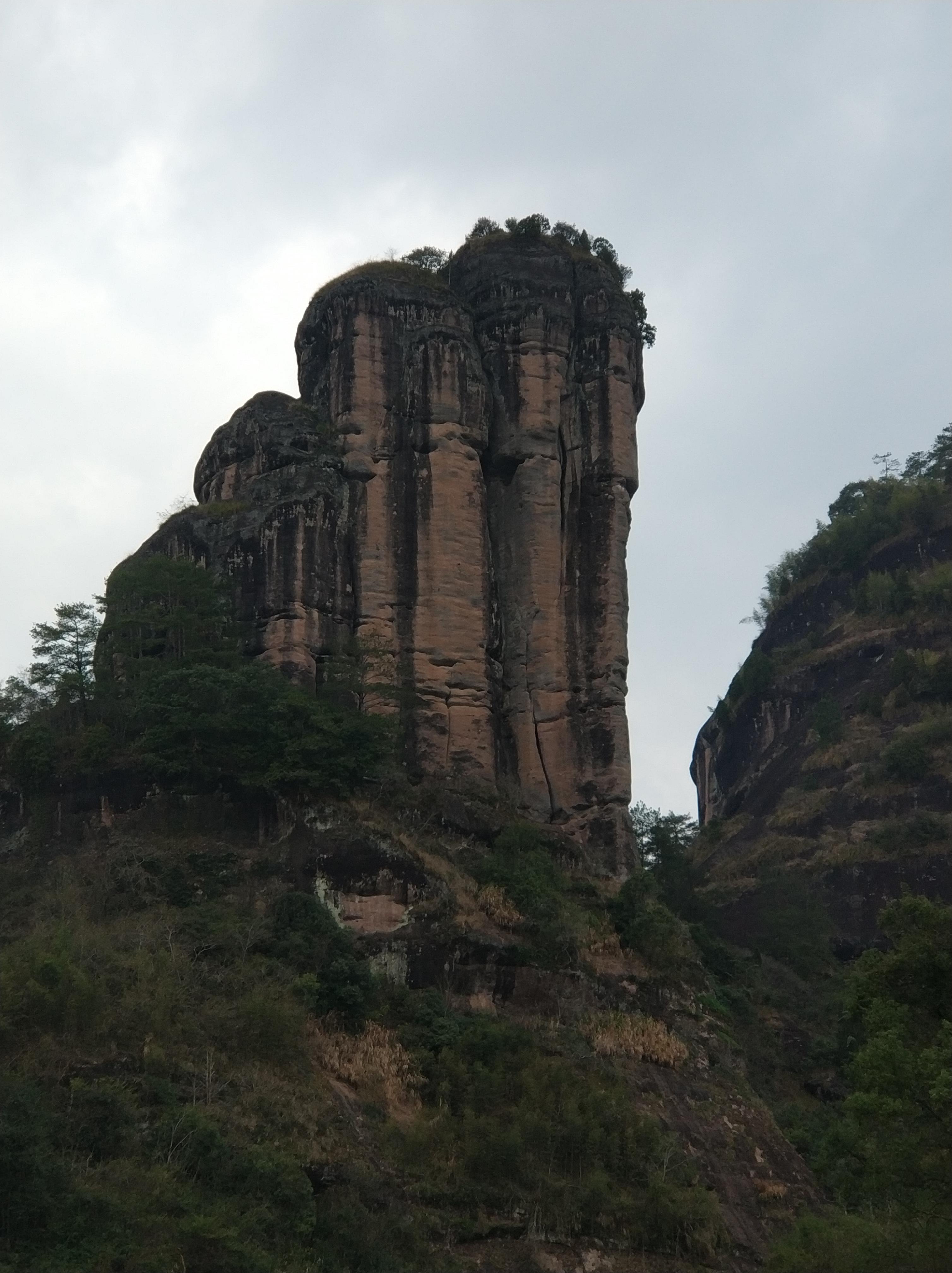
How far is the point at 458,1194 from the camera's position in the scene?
3059 centimetres

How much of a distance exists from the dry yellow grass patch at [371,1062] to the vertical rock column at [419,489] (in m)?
11.0

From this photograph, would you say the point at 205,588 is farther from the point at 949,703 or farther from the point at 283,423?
the point at 949,703

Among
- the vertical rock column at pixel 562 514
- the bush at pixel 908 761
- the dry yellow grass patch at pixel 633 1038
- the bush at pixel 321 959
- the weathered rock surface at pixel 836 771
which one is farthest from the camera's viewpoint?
the bush at pixel 908 761

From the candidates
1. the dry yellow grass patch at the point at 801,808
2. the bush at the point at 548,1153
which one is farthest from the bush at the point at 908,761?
the bush at the point at 548,1153

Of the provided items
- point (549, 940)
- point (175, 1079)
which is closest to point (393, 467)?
point (549, 940)

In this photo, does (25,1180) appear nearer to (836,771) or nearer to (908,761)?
(908,761)

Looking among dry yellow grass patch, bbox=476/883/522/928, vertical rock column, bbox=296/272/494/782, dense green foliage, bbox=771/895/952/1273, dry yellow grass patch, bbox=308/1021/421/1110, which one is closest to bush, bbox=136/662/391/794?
dry yellow grass patch, bbox=476/883/522/928

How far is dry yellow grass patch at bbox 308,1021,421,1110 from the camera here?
32719 millimetres

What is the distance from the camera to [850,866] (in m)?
64.0

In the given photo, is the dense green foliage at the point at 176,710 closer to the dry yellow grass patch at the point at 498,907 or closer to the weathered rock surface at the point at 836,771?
the dry yellow grass patch at the point at 498,907

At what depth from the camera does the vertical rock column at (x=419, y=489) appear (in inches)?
1759

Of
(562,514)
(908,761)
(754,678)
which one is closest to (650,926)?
(562,514)

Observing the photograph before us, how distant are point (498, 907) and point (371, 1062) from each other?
6156 millimetres

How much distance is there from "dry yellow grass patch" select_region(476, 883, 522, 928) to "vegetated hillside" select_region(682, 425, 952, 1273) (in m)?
5.76
